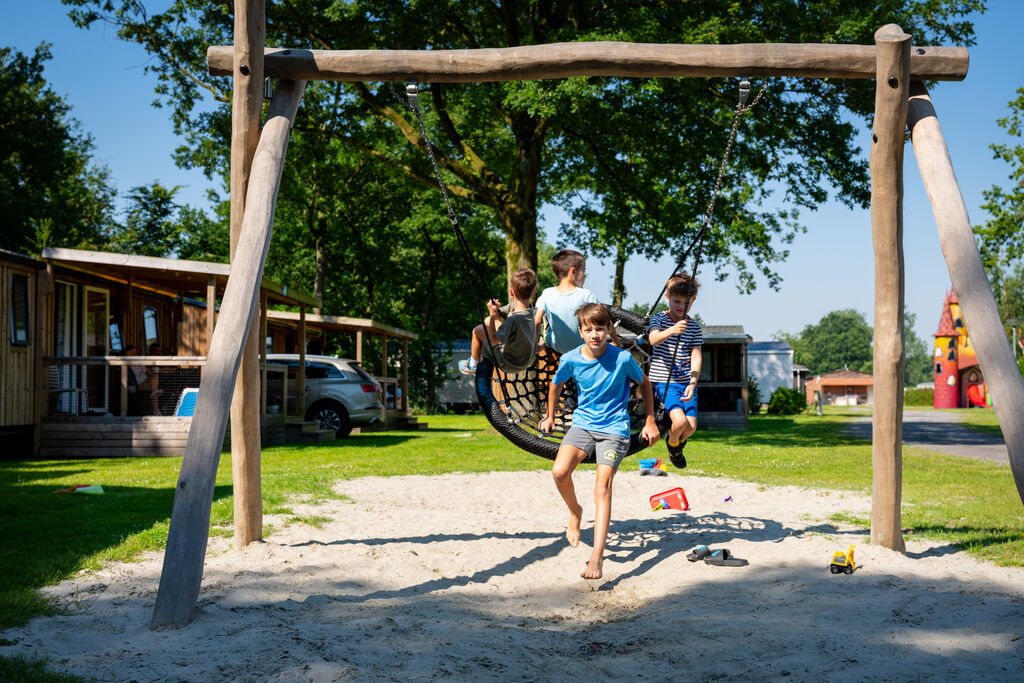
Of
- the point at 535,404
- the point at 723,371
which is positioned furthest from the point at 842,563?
the point at 723,371

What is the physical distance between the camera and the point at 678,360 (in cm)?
642

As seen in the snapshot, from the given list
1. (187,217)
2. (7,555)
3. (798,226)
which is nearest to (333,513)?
(7,555)

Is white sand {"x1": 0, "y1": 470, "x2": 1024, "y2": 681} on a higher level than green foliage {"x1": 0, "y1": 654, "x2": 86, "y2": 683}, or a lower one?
lower

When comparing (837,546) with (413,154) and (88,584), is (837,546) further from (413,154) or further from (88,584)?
(413,154)

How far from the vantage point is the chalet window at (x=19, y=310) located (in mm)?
13602

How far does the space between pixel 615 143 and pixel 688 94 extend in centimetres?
206

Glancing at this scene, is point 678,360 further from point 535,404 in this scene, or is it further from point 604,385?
point 535,404

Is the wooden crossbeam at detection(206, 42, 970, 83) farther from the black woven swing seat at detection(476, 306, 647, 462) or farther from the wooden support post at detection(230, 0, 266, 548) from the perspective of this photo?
the black woven swing seat at detection(476, 306, 647, 462)

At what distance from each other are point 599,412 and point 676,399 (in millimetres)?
989

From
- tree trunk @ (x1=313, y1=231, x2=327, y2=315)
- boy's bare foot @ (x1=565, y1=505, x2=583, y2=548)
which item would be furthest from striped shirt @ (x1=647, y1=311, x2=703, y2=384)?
tree trunk @ (x1=313, y1=231, x2=327, y2=315)

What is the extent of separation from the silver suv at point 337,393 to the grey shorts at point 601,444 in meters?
14.4

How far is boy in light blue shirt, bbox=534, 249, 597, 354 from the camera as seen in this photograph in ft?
21.1

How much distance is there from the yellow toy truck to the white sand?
7cm

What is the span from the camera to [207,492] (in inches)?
176
